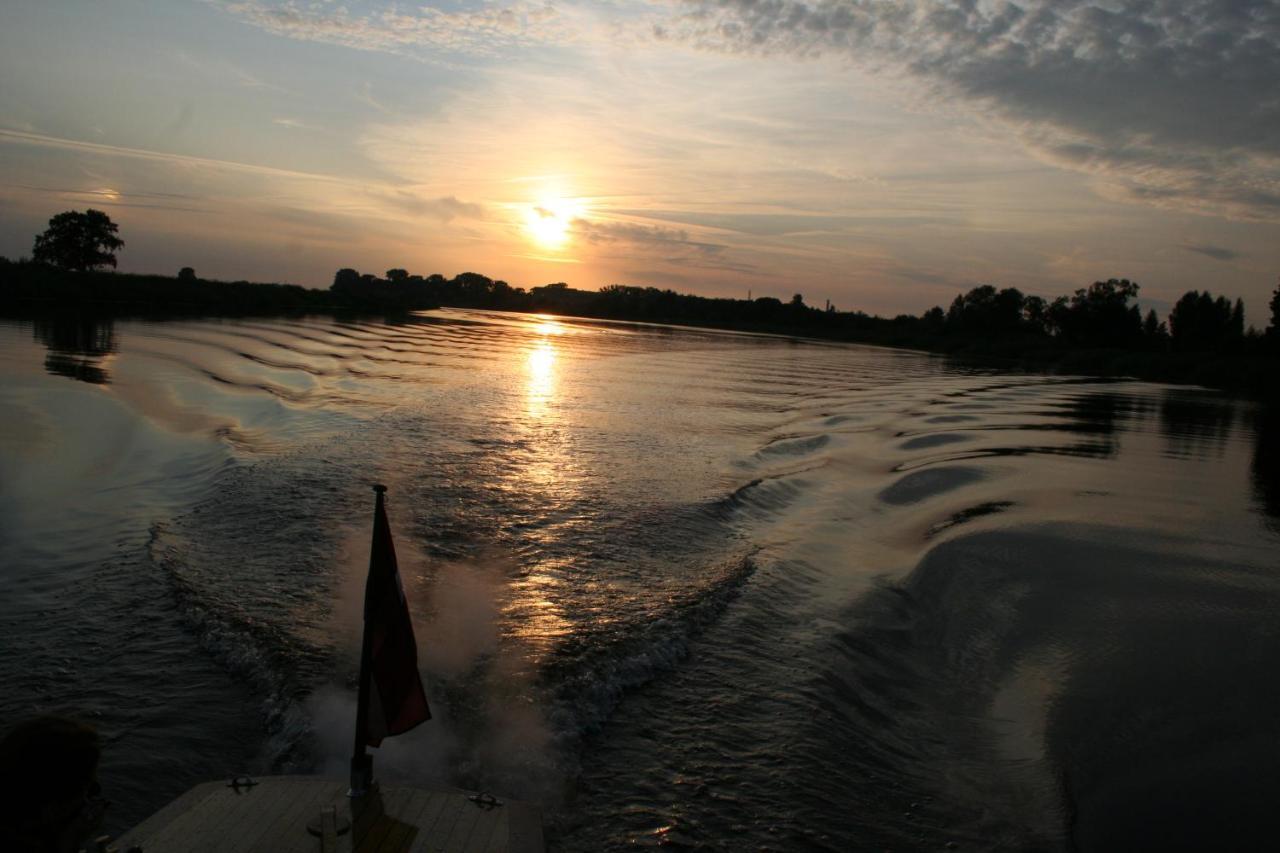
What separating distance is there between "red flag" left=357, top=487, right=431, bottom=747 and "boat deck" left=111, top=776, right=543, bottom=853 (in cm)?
48

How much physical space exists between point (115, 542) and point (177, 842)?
787 cm

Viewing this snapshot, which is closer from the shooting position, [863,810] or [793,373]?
[863,810]

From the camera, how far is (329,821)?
4.95 metres

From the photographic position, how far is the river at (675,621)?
6.67 metres

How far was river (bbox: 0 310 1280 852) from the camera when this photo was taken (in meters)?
6.67

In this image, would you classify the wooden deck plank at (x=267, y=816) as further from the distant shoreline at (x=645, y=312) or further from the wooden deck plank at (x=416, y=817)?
the distant shoreline at (x=645, y=312)

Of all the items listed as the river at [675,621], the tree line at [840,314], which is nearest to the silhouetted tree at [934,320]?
the tree line at [840,314]

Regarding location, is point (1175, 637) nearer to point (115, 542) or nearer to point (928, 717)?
point (928, 717)

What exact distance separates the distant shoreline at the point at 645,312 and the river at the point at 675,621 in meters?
46.2

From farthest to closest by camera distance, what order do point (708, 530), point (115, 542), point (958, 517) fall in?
point (958, 517) < point (708, 530) < point (115, 542)

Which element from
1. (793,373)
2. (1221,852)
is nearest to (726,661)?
(1221,852)

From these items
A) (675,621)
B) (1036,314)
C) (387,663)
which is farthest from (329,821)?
(1036,314)

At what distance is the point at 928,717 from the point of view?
8078 millimetres

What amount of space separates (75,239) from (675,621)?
368 ft
